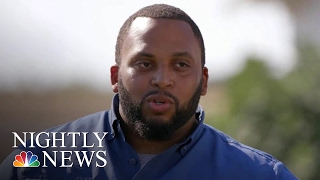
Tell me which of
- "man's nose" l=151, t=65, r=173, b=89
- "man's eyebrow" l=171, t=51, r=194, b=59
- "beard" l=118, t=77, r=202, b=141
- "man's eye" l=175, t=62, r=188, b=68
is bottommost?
"beard" l=118, t=77, r=202, b=141

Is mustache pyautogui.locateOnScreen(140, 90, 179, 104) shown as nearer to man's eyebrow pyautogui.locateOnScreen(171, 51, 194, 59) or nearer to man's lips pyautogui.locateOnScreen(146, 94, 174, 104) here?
man's lips pyautogui.locateOnScreen(146, 94, 174, 104)

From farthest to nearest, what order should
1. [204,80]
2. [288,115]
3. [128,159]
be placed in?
[288,115] → [204,80] → [128,159]

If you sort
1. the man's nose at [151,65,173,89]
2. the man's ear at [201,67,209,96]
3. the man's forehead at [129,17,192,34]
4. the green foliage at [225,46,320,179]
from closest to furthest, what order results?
the man's nose at [151,65,173,89]
the man's forehead at [129,17,192,34]
the man's ear at [201,67,209,96]
the green foliage at [225,46,320,179]

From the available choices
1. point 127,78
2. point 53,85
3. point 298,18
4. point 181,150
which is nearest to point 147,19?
point 127,78

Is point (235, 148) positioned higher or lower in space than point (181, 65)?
lower

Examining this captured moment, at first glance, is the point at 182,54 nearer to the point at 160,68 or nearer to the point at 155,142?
the point at 160,68

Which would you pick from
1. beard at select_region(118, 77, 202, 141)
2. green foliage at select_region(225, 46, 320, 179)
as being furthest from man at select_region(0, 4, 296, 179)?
green foliage at select_region(225, 46, 320, 179)

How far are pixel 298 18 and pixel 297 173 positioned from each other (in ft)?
12.8

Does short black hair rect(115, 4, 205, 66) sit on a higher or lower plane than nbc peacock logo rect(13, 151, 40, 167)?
higher

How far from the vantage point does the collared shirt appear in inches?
117

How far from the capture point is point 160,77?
2926 mm

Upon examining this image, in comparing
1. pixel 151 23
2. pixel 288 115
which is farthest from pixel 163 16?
pixel 288 115

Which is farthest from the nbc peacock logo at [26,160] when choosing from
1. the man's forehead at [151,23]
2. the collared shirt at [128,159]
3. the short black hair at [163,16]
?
the man's forehead at [151,23]

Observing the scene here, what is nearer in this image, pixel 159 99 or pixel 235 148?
pixel 159 99
